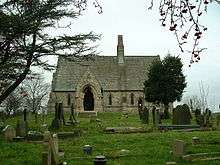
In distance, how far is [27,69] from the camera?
89.1ft

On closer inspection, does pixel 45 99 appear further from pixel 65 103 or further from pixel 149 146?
pixel 149 146

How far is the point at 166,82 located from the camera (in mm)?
44125

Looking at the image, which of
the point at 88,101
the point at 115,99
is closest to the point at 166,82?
the point at 88,101

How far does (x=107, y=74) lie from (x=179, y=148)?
52560 mm

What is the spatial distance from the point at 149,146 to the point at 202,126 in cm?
1164

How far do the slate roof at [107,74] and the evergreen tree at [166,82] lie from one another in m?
20.3

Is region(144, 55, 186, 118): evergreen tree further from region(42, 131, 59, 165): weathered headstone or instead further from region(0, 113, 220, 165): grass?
region(42, 131, 59, 165): weathered headstone

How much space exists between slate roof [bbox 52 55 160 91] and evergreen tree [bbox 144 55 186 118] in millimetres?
20337

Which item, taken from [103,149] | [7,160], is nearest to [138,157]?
[103,149]

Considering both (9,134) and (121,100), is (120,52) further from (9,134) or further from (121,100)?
(9,134)

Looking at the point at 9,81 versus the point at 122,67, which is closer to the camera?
the point at 9,81

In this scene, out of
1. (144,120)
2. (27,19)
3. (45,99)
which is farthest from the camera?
(45,99)

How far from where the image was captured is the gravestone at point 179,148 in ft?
46.2

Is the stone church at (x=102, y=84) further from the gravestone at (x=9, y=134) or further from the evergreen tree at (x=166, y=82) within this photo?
the gravestone at (x=9, y=134)
